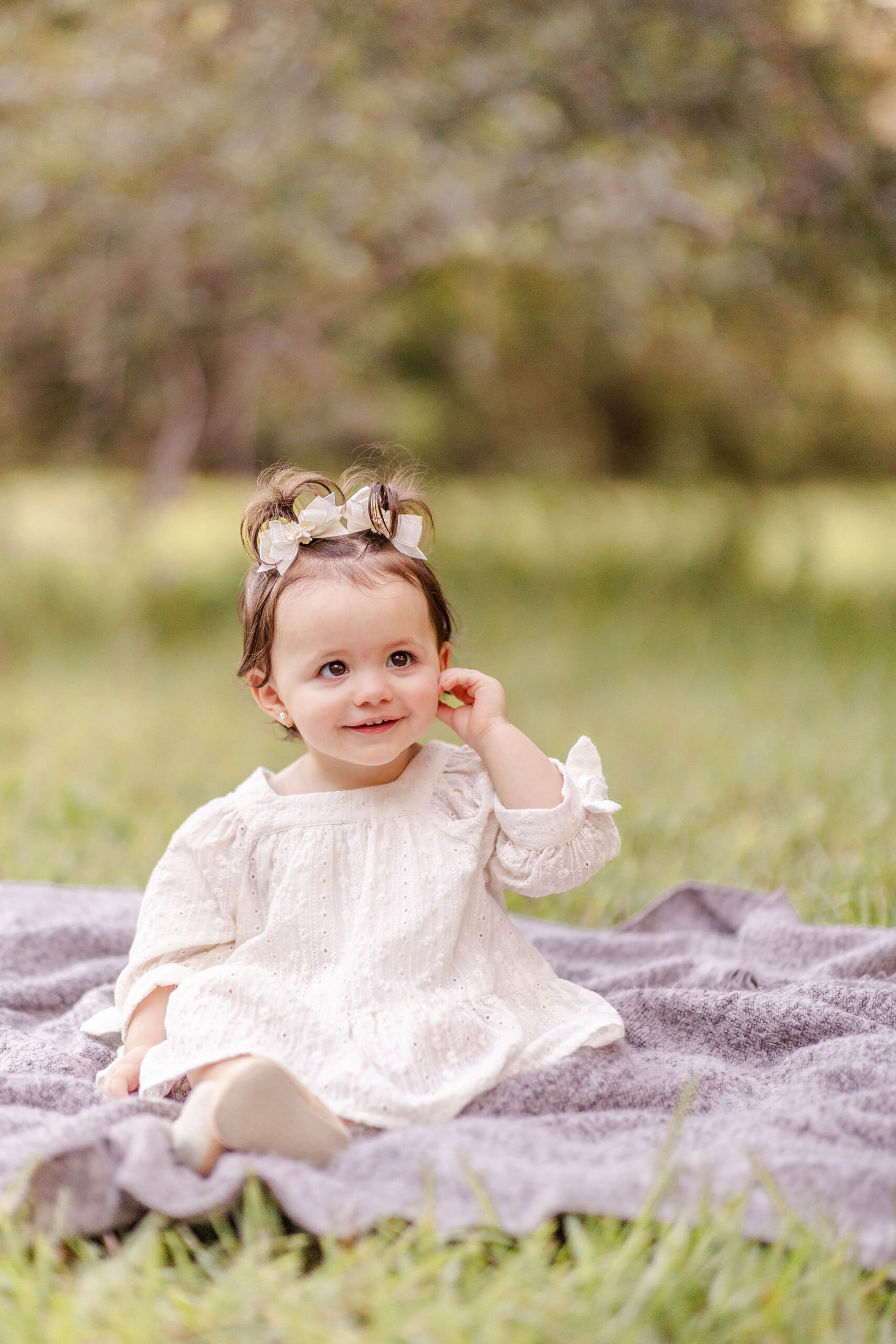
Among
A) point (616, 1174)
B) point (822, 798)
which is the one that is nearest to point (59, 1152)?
point (616, 1174)

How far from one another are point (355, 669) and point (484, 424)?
7687 mm

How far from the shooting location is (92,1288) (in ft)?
4.28

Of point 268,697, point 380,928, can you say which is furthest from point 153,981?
point 268,697

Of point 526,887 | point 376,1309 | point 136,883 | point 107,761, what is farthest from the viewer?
point 107,761

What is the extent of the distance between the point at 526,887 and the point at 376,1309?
73 cm

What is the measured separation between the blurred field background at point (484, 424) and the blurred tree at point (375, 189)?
2 centimetres

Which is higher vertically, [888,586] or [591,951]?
[888,586]

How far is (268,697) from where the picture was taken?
1.99m

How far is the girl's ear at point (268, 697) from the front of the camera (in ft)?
6.50

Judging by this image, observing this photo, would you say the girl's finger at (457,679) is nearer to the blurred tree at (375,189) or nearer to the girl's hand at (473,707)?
the girl's hand at (473,707)

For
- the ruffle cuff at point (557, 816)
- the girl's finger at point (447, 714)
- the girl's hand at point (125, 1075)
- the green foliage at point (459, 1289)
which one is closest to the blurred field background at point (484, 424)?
the green foliage at point (459, 1289)

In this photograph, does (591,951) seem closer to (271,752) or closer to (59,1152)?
(59,1152)

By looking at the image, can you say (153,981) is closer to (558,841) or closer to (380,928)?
(380,928)

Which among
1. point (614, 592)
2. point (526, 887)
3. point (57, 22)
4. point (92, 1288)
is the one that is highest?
point (57, 22)
